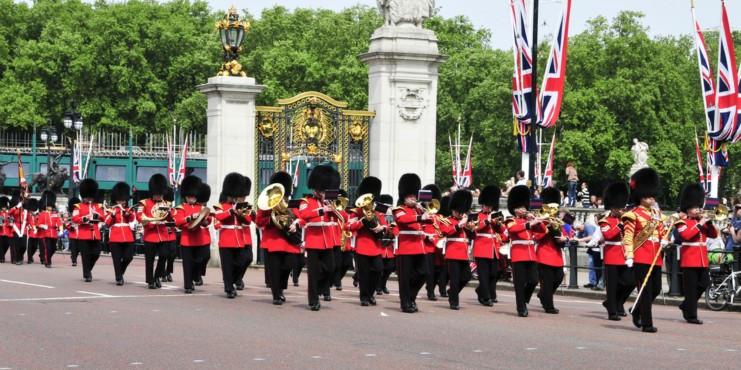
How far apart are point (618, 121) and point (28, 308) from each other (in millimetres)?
48585

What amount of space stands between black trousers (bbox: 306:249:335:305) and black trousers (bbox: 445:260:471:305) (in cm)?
153

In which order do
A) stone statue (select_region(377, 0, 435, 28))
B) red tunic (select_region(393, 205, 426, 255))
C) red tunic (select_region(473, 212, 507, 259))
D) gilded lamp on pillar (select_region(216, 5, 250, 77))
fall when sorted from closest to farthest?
red tunic (select_region(393, 205, 426, 255)) → red tunic (select_region(473, 212, 507, 259)) → gilded lamp on pillar (select_region(216, 5, 250, 77)) → stone statue (select_region(377, 0, 435, 28))

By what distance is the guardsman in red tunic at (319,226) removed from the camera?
59.6 ft

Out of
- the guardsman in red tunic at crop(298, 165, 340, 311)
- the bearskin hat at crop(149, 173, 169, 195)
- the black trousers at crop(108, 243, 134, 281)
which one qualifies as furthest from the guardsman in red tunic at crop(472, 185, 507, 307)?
the black trousers at crop(108, 243, 134, 281)

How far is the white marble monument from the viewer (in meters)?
28.2

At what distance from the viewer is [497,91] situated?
207ft

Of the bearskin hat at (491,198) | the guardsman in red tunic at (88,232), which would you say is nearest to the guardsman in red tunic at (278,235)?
the bearskin hat at (491,198)

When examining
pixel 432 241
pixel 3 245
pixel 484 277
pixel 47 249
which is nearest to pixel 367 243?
pixel 432 241

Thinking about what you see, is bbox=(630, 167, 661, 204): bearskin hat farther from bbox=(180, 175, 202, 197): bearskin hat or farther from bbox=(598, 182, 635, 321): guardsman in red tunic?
bbox=(180, 175, 202, 197): bearskin hat

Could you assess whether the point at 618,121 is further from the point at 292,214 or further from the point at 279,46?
the point at 292,214

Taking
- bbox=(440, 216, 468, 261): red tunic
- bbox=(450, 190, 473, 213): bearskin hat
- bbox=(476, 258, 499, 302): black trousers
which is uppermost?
bbox=(450, 190, 473, 213): bearskin hat

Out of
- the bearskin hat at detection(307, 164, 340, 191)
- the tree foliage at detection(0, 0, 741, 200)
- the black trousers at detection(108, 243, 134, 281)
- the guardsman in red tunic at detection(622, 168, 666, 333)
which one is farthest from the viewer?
the tree foliage at detection(0, 0, 741, 200)

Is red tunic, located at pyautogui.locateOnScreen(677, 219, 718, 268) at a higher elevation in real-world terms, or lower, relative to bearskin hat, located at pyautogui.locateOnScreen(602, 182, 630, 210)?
lower

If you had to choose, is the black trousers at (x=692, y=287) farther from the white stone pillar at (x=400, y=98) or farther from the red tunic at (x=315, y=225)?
the white stone pillar at (x=400, y=98)
